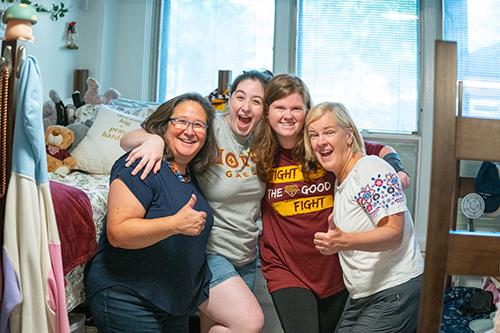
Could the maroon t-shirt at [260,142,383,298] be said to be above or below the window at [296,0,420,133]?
below

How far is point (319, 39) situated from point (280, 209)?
2008 millimetres

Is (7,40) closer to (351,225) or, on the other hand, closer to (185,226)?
(185,226)

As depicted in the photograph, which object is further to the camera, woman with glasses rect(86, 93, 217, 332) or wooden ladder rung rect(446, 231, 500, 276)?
woman with glasses rect(86, 93, 217, 332)

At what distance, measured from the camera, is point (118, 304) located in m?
1.35

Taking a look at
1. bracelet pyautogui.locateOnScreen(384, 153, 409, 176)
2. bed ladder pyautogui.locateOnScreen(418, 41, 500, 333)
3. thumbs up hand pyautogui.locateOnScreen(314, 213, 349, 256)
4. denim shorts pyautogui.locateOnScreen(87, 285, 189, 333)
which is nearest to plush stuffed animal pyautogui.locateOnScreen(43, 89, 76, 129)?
denim shorts pyautogui.locateOnScreen(87, 285, 189, 333)

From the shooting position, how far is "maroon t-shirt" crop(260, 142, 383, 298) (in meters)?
1.59

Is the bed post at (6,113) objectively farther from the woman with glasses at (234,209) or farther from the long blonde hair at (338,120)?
the long blonde hair at (338,120)

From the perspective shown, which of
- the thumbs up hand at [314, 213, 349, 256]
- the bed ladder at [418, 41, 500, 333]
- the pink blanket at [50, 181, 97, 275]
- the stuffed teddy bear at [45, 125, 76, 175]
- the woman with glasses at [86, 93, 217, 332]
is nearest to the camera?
the bed ladder at [418, 41, 500, 333]

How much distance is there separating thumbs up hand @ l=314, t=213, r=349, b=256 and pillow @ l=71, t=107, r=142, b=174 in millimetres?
1542

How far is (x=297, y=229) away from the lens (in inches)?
63.3

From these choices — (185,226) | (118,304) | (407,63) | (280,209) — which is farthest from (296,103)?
(407,63)

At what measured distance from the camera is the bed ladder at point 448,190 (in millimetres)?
719

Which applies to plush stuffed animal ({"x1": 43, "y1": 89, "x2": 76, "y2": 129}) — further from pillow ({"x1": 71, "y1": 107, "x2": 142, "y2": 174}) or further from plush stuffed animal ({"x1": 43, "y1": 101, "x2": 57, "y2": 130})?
pillow ({"x1": 71, "y1": 107, "x2": 142, "y2": 174})

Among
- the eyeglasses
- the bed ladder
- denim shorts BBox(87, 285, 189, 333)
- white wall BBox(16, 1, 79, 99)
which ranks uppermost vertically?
white wall BBox(16, 1, 79, 99)
